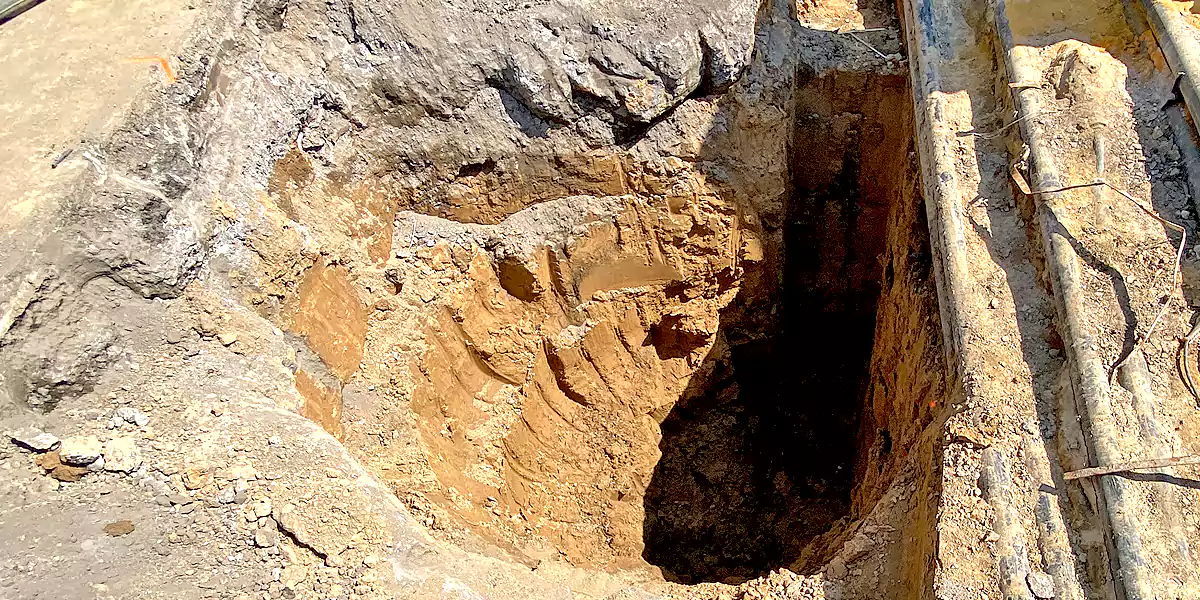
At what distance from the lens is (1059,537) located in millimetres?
2793

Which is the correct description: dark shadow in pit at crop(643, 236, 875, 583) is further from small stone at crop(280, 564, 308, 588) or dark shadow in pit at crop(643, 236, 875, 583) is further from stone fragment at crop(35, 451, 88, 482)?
stone fragment at crop(35, 451, 88, 482)

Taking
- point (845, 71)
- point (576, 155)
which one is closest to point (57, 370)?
point (576, 155)

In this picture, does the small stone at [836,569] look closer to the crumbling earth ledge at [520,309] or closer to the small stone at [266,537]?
the crumbling earth ledge at [520,309]

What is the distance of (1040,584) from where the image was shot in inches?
107

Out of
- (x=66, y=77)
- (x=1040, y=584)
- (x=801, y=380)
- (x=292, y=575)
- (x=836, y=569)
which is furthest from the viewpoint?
(x=801, y=380)

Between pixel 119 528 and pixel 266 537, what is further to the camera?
pixel 266 537

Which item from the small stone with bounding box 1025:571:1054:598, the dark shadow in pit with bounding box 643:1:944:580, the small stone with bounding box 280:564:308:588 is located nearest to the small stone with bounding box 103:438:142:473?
the small stone with bounding box 280:564:308:588

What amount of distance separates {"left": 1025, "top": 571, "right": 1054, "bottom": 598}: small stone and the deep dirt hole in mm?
2538

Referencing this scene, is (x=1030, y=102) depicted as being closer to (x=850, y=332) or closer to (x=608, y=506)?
(x=850, y=332)

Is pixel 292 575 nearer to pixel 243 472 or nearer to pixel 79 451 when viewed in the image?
pixel 243 472

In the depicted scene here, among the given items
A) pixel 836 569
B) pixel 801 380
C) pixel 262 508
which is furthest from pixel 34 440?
pixel 801 380

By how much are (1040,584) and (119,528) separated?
11.8 ft

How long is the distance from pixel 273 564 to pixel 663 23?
418cm

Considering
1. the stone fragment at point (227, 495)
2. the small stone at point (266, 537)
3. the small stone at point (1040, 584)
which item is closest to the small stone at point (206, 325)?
the stone fragment at point (227, 495)
